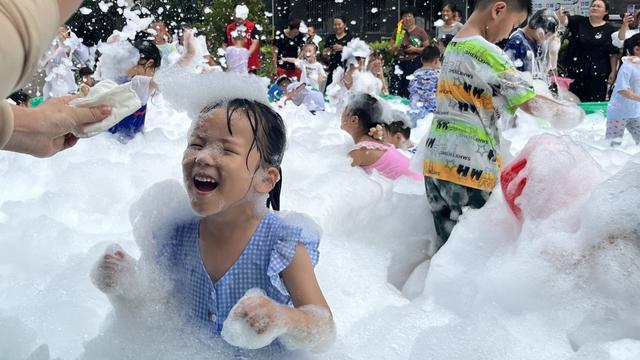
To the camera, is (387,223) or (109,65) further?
(109,65)

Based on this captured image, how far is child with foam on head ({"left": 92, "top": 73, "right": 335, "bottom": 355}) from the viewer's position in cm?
204

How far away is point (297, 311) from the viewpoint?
1924 millimetres

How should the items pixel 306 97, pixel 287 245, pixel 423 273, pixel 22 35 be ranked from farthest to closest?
pixel 306 97 < pixel 423 273 < pixel 287 245 < pixel 22 35

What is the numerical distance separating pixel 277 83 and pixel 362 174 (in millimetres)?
6878

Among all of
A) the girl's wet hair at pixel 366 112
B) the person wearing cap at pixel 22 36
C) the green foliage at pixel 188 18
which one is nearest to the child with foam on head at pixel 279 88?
the girl's wet hair at pixel 366 112

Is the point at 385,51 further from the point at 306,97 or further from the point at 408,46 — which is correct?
the point at 306,97

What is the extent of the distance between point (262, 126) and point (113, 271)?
0.63m

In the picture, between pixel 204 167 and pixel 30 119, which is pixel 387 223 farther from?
pixel 30 119

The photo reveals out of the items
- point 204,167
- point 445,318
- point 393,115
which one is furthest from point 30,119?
point 393,115

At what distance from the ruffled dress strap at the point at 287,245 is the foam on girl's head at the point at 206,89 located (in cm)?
41

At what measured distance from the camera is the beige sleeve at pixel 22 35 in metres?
1.04

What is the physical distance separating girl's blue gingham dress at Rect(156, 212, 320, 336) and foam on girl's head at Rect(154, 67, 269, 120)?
38cm

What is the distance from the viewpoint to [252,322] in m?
1.77

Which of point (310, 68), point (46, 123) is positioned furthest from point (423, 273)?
point (310, 68)
